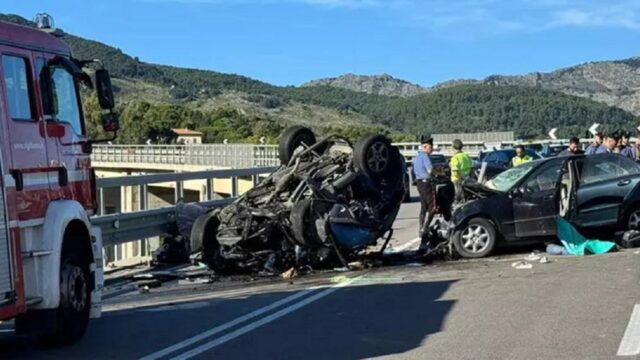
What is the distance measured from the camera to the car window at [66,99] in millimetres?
8469

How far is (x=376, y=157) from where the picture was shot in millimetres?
13844

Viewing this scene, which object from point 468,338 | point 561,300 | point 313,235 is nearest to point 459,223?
point 313,235

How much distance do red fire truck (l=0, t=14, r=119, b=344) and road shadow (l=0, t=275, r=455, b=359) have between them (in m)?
0.46

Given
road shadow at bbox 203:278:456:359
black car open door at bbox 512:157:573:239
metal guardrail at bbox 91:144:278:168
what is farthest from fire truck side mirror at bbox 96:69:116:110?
metal guardrail at bbox 91:144:278:168

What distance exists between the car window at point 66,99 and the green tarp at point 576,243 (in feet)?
25.4

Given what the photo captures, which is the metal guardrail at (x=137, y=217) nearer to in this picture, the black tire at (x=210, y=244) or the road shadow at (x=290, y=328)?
the black tire at (x=210, y=244)

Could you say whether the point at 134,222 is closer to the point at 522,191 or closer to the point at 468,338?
the point at 522,191

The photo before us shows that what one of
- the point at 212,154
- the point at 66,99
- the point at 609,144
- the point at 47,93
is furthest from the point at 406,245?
the point at 212,154

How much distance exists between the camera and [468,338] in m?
8.05

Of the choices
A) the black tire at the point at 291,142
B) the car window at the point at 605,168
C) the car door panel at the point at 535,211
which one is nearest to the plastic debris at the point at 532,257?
the car door panel at the point at 535,211

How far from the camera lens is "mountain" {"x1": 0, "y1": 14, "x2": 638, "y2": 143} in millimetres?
110188

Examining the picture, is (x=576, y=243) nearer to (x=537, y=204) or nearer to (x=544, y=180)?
(x=537, y=204)

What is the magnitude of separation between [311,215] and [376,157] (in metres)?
1.67

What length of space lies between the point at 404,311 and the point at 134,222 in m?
5.94
